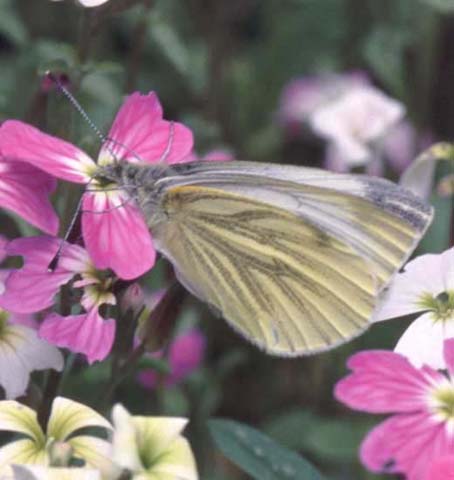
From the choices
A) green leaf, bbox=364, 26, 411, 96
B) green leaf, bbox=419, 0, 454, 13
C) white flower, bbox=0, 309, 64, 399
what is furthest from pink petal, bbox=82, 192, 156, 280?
green leaf, bbox=364, 26, 411, 96

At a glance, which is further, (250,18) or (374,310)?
(250,18)

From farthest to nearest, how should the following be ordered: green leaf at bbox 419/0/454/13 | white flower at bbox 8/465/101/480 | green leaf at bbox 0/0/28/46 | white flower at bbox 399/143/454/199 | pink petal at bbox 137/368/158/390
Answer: green leaf at bbox 419/0/454/13 → green leaf at bbox 0/0/28/46 → pink petal at bbox 137/368/158/390 → white flower at bbox 399/143/454/199 → white flower at bbox 8/465/101/480

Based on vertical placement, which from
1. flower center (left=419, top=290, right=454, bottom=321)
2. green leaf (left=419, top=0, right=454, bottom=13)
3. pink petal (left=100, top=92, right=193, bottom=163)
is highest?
green leaf (left=419, top=0, right=454, bottom=13)

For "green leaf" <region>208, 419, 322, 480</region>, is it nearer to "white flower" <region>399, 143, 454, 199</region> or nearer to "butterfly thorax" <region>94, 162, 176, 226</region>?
"butterfly thorax" <region>94, 162, 176, 226</region>

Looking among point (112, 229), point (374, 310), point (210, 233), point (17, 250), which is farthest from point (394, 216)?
point (17, 250)

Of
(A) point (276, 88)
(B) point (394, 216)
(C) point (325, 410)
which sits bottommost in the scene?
(C) point (325, 410)

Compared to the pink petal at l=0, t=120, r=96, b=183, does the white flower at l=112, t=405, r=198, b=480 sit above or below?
below

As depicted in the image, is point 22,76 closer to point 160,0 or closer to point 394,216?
point 160,0
